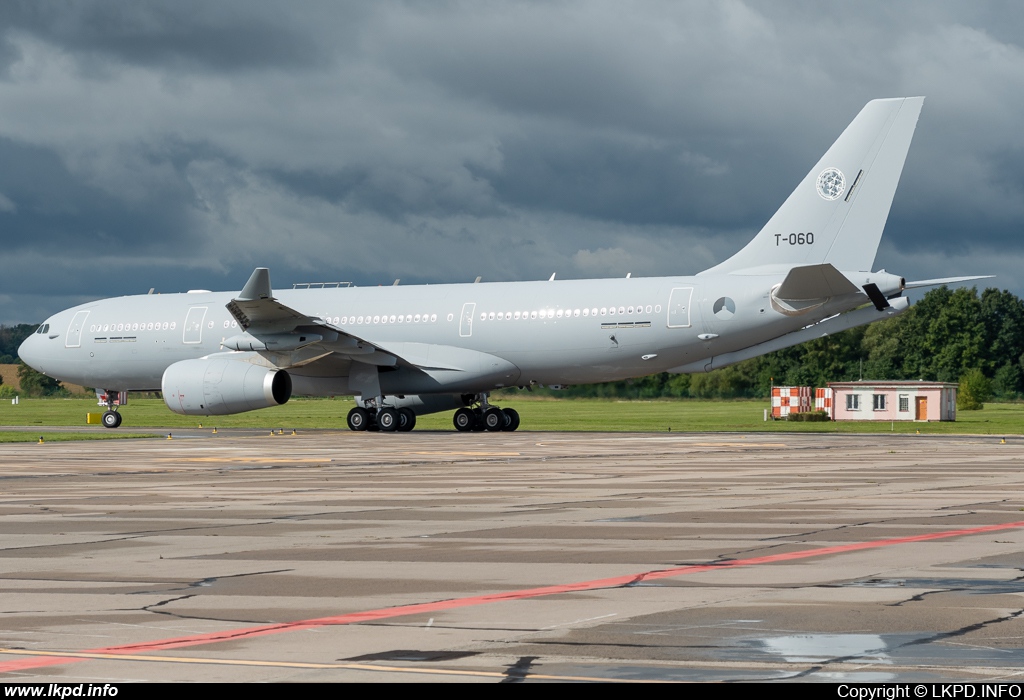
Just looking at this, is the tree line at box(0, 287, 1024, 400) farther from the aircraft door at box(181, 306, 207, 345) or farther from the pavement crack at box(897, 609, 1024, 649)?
the pavement crack at box(897, 609, 1024, 649)

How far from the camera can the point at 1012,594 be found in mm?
9125

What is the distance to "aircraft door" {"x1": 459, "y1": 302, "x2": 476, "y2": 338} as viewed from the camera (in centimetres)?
4281

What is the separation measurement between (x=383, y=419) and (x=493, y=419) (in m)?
3.98

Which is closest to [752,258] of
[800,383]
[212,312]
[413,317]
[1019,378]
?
[413,317]

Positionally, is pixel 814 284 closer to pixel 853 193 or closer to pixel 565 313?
pixel 853 193

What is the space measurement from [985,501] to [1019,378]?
12835cm

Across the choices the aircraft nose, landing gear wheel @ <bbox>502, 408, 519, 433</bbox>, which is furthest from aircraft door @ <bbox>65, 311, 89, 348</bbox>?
landing gear wheel @ <bbox>502, 408, 519, 433</bbox>

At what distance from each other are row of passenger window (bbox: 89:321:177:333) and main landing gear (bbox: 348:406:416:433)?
7.92 m

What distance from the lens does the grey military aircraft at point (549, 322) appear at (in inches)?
1542

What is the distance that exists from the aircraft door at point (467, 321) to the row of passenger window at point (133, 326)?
35.8ft

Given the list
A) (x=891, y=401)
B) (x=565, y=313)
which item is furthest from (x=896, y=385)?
(x=565, y=313)

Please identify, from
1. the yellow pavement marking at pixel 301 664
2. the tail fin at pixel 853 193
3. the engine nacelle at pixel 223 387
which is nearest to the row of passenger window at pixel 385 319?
the engine nacelle at pixel 223 387

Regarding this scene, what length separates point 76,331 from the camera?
4931cm

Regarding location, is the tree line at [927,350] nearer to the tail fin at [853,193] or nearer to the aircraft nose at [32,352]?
the aircraft nose at [32,352]
